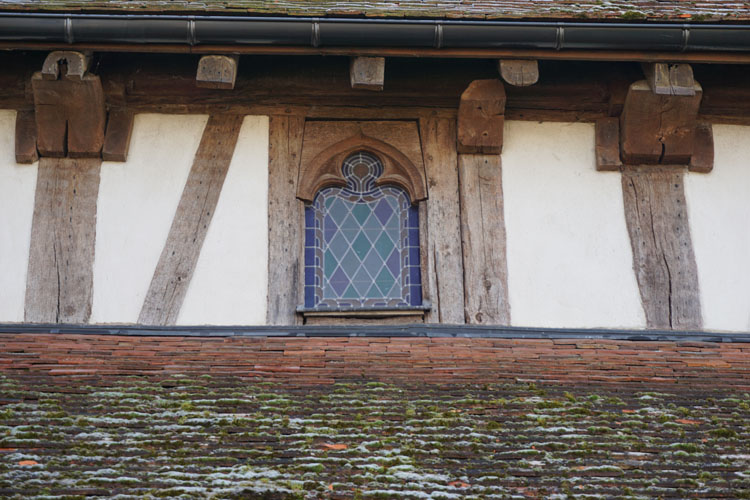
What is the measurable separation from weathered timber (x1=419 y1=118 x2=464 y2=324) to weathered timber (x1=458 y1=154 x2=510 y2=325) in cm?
5

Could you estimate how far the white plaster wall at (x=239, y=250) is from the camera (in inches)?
275

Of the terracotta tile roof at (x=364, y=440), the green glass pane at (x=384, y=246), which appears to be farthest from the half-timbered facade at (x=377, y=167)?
the terracotta tile roof at (x=364, y=440)

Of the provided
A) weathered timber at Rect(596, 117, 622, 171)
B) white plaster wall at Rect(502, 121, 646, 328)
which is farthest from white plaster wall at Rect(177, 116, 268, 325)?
weathered timber at Rect(596, 117, 622, 171)

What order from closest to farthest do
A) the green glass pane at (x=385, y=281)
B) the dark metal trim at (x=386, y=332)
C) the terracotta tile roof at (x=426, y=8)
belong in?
1. the dark metal trim at (x=386, y=332)
2. the terracotta tile roof at (x=426, y=8)
3. the green glass pane at (x=385, y=281)

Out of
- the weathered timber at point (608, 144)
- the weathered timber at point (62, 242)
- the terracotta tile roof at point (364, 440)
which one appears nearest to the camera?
the terracotta tile roof at point (364, 440)

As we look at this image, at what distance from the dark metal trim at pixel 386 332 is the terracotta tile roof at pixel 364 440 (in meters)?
0.80

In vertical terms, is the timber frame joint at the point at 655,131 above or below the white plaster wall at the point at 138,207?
above

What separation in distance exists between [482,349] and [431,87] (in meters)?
2.10

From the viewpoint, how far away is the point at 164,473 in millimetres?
4789

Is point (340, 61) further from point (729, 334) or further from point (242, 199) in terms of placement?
point (729, 334)

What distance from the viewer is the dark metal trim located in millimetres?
6500

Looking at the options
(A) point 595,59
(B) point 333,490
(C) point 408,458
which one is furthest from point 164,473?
(A) point 595,59

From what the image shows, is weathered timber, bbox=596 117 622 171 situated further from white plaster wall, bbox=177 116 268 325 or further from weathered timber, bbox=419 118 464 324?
white plaster wall, bbox=177 116 268 325

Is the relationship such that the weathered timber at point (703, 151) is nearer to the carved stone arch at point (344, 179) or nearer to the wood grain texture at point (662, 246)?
the wood grain texture at point (662, 246)
